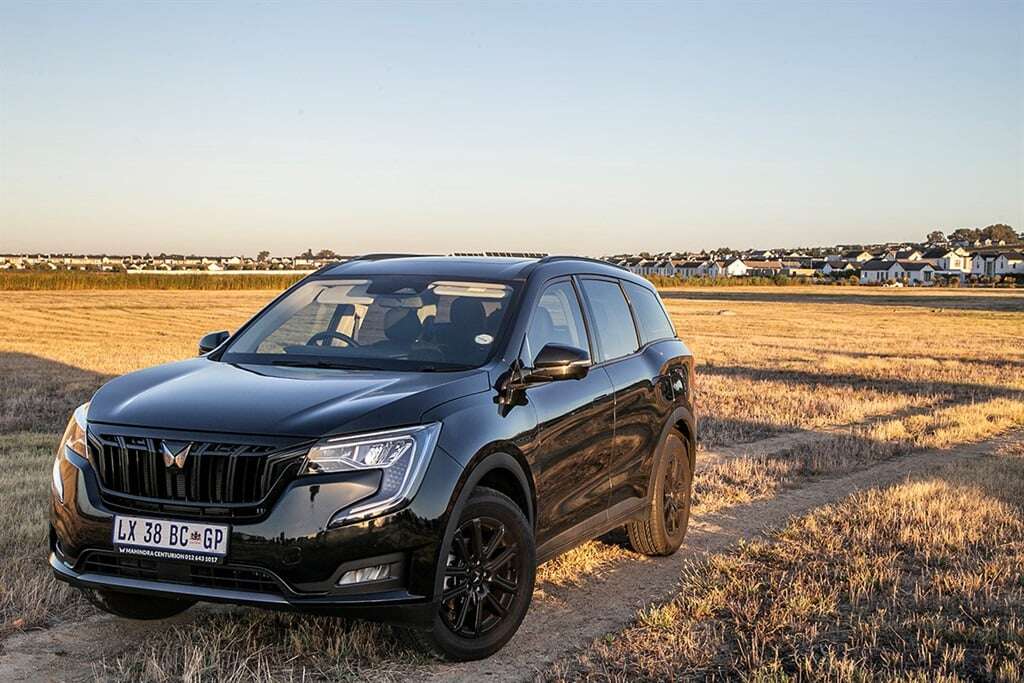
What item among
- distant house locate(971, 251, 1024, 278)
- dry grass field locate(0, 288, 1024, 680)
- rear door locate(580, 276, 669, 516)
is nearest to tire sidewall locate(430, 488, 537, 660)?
dry grass field locate(0, 288, 1024, 680)

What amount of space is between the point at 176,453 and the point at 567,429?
6.96 feet

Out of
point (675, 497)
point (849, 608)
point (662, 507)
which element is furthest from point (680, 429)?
point (849, 608)

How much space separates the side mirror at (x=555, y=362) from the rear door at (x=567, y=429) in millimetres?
108

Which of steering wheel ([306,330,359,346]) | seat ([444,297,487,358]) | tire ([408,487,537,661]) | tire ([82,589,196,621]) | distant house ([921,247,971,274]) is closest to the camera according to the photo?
tire ([408,487,537,661])

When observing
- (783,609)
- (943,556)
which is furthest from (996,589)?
(783,609)

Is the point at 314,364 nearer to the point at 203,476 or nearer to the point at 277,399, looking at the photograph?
the point at 277,399

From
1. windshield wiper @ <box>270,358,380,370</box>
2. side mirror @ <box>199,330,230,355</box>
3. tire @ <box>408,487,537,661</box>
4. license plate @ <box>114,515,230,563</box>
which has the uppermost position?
side mirror @ <box>199,330,230,355</box>

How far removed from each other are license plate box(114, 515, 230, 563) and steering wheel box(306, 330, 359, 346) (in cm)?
165

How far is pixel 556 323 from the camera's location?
21.7 ft

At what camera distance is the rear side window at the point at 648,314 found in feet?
25.9

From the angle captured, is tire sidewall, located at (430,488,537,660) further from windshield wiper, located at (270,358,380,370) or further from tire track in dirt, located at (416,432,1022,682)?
windshield wiper, located at (270,358,380,370)

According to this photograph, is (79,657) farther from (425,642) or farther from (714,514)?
(714,514)

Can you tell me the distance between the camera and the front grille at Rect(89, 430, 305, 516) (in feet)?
15.9

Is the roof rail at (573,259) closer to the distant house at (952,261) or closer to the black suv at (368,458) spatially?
the black suv at (368,458)
